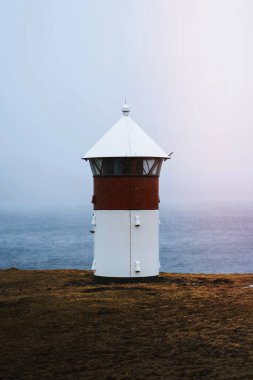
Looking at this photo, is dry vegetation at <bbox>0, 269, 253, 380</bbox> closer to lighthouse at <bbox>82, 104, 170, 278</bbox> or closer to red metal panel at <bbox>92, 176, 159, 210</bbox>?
lighthouse at <bbox>82, 104, 170, 278</bbox>

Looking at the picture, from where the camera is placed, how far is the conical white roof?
21.7 meters

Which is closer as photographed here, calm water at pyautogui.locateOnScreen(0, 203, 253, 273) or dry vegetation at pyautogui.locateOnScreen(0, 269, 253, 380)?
dry vegetation at pyautogui.locateOnScreen(0, 269, 253, 380)

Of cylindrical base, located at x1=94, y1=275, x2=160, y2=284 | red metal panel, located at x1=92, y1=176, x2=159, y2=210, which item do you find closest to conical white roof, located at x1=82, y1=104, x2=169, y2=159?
red metal panel, located at x1=92, y1=176, x2=159, y2=210

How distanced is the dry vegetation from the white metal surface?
622 mm

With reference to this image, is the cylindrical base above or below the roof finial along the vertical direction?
below

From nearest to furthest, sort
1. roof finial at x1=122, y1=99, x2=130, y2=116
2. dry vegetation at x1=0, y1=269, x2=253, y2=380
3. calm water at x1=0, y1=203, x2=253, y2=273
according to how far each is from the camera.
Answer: dry vegetation at x1=0, y1=269, x2=253, y2=380 < roof finial at x1=122, y1=99, x2=130, y2=116 < calm water at x1=0, y1=203, x2=253, y2=273

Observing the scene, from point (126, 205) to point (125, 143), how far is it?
1884mm

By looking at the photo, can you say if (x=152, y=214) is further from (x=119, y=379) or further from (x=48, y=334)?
(x=119, y=379)

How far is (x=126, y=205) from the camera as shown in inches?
852

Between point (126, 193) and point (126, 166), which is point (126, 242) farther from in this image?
point (126, 166)

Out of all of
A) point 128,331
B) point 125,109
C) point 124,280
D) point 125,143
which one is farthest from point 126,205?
point 128,331

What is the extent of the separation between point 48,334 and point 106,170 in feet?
26.5

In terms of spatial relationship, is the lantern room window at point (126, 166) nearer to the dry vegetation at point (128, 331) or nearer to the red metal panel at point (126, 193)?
the red metal panel at point (126, 193)

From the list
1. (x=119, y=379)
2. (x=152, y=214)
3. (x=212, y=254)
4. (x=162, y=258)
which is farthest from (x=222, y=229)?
(x=119, y=379)
